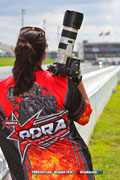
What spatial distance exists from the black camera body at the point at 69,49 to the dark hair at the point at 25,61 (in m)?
0.18

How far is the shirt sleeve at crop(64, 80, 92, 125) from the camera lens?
6.47 ft

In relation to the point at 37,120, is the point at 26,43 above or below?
above

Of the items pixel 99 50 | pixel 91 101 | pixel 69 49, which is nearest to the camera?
pixel 69 49

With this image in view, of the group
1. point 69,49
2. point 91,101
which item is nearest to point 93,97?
point 91,101

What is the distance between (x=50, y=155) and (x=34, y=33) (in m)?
0.72

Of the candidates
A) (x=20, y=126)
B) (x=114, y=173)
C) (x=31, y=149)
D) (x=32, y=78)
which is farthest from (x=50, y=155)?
(x=114, y=173)

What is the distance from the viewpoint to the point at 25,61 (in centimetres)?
192

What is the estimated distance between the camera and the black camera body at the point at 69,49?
2.04 m

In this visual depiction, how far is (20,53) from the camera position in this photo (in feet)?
6.31

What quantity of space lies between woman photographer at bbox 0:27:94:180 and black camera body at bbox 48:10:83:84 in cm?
8

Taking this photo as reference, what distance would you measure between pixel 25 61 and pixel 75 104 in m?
0.40

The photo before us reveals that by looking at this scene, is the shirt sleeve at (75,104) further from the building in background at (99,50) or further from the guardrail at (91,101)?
the building in background at (99,50)

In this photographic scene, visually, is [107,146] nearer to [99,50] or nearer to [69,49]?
[69,49]

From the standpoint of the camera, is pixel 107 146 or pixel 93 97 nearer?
pixel 107 146
